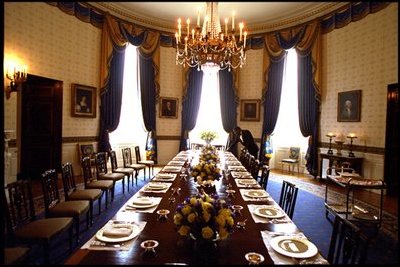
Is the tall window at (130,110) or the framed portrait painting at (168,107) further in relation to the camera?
the framed portrait painting at (168,107)

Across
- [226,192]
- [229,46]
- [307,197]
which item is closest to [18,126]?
[229,46]

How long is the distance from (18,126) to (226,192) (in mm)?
5807

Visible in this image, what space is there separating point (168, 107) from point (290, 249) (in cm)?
854

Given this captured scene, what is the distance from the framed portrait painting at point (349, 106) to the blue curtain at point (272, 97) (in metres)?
2.13

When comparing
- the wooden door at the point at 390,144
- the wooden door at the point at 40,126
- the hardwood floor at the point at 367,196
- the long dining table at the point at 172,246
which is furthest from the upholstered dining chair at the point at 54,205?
the wooden door at the point at 390,144

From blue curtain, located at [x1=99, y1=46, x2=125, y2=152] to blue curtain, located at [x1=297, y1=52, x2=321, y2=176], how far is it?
5397 mm

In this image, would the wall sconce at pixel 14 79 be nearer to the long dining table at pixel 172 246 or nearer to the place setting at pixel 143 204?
the place setting at pixel 143 204

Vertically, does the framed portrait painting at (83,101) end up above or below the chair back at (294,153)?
above

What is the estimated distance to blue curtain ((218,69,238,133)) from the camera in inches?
392

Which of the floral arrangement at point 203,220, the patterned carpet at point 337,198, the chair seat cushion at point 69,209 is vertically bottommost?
the patterned carpet at point 337,198

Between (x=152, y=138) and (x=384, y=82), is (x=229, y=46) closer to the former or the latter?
(x=384, y=82)

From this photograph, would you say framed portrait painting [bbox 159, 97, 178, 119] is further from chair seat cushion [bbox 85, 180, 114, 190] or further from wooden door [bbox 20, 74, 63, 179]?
chair seat cushion [bbox 85, 180, 114, 190]

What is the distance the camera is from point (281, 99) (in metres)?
9.45

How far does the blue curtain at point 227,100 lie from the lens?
9.96 m
